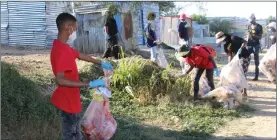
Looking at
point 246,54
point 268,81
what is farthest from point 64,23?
point 268,81

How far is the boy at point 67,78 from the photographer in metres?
3.32

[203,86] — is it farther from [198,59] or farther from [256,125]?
[256,125]

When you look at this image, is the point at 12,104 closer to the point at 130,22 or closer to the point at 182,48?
the point at 182,48

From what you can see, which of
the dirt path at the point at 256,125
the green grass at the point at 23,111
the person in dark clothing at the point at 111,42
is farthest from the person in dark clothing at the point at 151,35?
the green grass at the point at 23,111

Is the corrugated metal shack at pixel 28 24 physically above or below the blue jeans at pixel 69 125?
above

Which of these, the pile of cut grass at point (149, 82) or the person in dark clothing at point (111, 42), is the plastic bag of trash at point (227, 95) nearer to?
the pile of cut grass at point (149, 82)

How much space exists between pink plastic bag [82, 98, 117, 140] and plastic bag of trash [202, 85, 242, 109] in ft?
8.96

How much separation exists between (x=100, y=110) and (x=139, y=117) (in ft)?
5.28

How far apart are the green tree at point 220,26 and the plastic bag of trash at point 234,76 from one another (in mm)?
19932

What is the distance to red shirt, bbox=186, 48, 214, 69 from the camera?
6562 millimetres

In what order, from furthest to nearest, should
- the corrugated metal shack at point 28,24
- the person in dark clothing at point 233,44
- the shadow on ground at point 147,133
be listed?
the corrugated metal shack at point 28,24, the person in dark clothing at point 233,44, the shadow on ground at point 147,133

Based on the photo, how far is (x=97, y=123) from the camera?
14.0ft

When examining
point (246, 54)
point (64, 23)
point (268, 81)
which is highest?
point (64, 23)

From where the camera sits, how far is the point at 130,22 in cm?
1388
